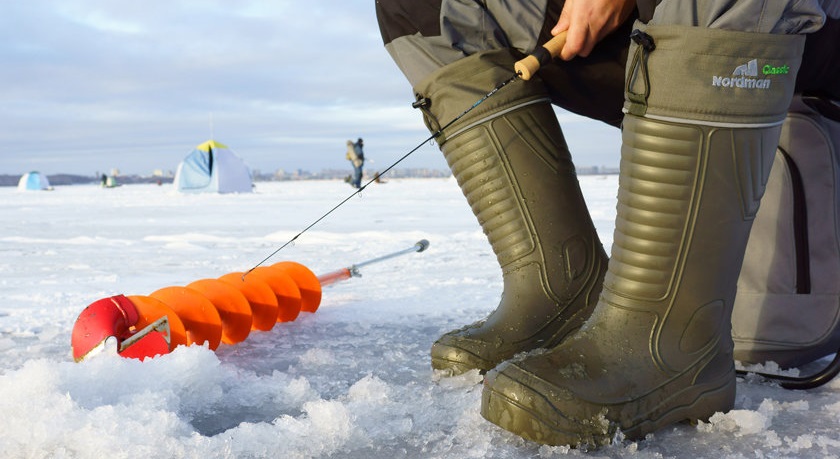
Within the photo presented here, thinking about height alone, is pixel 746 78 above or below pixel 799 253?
above

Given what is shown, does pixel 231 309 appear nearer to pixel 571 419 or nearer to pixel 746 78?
pixel 571 419

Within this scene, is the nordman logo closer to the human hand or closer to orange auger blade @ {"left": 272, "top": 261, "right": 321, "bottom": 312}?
the human hand

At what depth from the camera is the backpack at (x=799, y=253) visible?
1.48m

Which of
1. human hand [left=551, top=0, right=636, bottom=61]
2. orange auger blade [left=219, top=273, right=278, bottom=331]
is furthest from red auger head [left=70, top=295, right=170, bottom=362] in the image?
human hand [left=551, top=0, right=636, bottom=61]

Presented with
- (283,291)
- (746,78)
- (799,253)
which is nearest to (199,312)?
(283,291)

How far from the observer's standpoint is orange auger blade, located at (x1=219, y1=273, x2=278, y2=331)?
1.85m

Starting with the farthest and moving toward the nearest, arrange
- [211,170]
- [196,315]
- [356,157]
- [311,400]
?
[356,157], [211,170], [196,315], [311,400]

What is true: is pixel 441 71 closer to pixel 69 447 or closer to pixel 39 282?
pixel 69 447

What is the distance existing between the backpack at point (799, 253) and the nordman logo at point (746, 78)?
485mm

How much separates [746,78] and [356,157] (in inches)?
673

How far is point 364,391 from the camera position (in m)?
1.30

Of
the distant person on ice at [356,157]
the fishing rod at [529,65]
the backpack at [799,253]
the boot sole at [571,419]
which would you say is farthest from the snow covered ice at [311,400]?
the distant person on ice at [356,157]

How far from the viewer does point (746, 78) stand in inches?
41.1

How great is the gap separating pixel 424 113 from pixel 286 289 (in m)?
0.73
